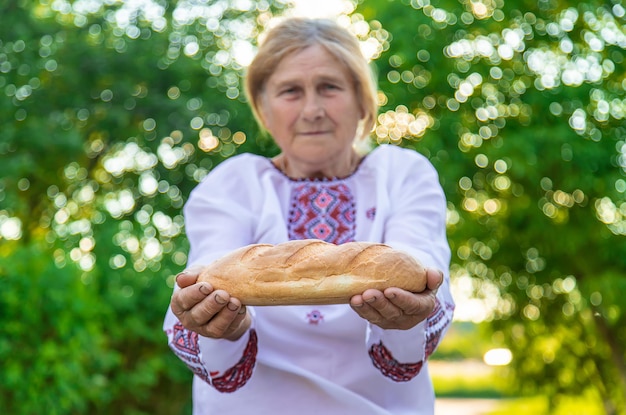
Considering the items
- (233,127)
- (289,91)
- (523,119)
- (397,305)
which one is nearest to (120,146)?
(233,127)

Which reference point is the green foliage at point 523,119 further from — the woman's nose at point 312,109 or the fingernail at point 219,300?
the fingernail at point 219,300

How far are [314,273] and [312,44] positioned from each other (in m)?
0.79

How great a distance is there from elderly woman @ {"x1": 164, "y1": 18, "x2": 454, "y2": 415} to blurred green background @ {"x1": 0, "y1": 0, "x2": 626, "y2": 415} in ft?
11.6

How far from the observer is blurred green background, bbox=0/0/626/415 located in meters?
6.51

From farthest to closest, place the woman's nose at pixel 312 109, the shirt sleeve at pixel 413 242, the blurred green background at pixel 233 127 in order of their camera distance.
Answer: the blurred green background at pixel 233 127 → the woman's nose at pixel 312 109 → the shirt sleeve at pixel 413 242

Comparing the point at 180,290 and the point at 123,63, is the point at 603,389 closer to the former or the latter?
the point at 123,63

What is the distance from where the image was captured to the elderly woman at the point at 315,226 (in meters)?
2.27

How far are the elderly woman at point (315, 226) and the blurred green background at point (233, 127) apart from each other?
354cm

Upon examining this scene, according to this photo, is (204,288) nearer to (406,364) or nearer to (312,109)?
(406,364)

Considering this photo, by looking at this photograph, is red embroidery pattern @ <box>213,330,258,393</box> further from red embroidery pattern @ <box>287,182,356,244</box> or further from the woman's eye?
the woman's eye

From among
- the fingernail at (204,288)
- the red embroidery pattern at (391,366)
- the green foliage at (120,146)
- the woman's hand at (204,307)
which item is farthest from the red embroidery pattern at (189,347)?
the green foliage at (120,146)

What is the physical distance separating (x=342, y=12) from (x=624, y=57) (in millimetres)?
2208

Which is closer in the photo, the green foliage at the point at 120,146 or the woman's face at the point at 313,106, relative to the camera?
the woman's face at the point at 313,106

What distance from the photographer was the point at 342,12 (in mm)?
7137
